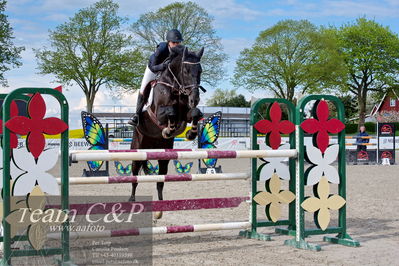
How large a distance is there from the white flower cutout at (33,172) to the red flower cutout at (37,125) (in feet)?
0.18

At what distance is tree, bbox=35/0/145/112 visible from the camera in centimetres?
3453

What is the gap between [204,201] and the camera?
4883 mm

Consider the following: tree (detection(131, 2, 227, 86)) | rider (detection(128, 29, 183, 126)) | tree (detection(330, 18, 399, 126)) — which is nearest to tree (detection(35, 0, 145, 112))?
tree (detection(131, 2, 227, 86))

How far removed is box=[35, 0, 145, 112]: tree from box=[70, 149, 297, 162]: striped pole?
3042 centimetres

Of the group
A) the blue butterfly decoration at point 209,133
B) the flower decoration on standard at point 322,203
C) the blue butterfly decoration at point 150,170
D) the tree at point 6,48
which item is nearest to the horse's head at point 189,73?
the flower decoration on standard at point 322,203

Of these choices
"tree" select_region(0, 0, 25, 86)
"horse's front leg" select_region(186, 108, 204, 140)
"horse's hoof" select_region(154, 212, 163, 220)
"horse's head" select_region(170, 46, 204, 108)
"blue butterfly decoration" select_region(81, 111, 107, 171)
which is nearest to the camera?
"horse's head" select_region(170, 46, 204, 108)

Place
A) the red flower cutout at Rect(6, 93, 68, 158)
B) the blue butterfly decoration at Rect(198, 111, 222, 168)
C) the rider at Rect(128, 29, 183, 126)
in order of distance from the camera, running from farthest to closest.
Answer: the blue butterfly decoration at Rect(198, 111, 222, 168) < the rider at Rect(128, 29, 183, 126) < the red flower cutout at Rect(6, 93, 68, 158)

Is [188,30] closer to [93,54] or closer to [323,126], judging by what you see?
[93,54]

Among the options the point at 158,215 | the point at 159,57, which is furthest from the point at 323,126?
the point at 158,215

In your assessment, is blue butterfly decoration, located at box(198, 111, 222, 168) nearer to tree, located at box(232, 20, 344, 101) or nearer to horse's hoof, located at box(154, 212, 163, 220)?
horse's hoof, located at box(154, 212, 163, 220)

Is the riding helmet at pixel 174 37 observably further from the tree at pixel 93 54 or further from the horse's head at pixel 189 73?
the tree at pixel 93 54

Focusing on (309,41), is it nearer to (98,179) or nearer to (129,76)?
A: (129,76)

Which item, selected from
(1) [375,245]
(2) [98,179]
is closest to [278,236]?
(1) [375,245]

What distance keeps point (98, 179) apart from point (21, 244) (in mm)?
1020
